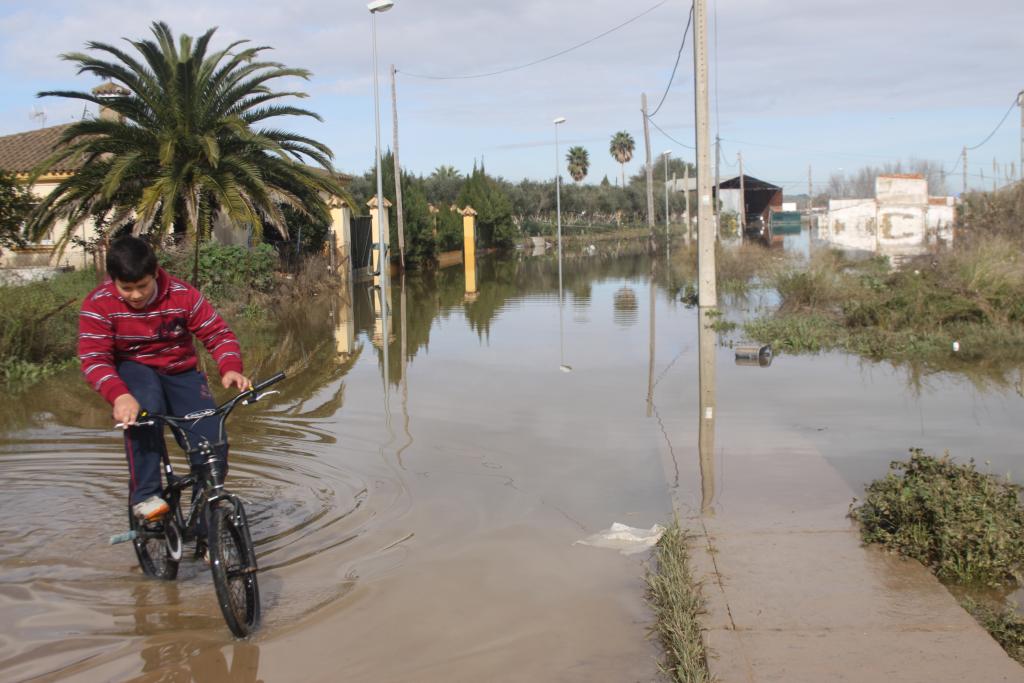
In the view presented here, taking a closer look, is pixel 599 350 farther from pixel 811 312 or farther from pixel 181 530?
pixel 181 530

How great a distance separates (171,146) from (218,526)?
48.9 feet

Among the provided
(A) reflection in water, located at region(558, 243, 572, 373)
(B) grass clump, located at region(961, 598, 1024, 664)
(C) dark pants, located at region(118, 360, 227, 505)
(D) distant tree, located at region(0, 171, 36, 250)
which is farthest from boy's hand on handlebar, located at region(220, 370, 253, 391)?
(D) distant tree, located at region(0, 171, 36, 250)

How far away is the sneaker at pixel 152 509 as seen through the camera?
4.77 metres

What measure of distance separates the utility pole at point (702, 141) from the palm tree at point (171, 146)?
304 inches

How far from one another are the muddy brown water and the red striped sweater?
3.87ft

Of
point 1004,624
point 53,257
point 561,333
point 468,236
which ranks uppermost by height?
point 468,236

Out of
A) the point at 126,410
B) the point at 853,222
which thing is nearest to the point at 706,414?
the point at 126,410

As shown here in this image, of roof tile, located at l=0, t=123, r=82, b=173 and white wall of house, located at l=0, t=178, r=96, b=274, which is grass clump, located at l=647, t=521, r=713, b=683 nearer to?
white wall of house, located at l=0, t=178, r=96, b=274

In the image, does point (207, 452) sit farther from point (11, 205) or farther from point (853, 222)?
point (853, 222)

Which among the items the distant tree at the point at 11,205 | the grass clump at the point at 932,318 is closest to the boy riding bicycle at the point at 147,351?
the grass clump at the point at 932,318

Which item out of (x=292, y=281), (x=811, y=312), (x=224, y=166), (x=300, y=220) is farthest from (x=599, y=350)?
(x=300, y=220)

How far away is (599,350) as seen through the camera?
1437cm

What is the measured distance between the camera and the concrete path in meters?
3.84

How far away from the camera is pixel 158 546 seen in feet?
17.1
